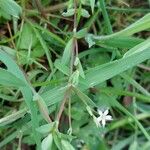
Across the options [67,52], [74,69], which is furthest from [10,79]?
[74,69]

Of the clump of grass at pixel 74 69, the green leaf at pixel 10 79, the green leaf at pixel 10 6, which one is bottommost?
the clump of grass at pixel 74 69

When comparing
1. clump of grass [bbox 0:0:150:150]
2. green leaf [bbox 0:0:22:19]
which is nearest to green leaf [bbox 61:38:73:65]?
clump of grass [bbox 0:0:150:150]

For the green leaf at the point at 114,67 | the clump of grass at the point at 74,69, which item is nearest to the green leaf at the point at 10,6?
the clump of grass at the point at 74,69

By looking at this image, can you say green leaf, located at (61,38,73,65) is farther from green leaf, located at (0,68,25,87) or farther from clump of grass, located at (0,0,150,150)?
green leaf, located at (0,68,25,87)

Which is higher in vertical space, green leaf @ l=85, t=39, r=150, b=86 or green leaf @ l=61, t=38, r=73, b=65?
green leaf @ l=61, t=38, r=73, b=65

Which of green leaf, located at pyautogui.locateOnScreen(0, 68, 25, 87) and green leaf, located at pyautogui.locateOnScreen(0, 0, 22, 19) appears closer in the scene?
green leaf, located at pyautogui.locateOnScreen(0, 68, 25, 87)

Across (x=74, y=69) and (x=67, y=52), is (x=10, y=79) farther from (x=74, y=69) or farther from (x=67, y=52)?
(x=74, y=69)

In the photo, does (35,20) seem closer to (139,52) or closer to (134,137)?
(139,52)

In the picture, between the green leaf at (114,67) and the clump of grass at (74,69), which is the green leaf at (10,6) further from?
the green leaf at (114,67)
